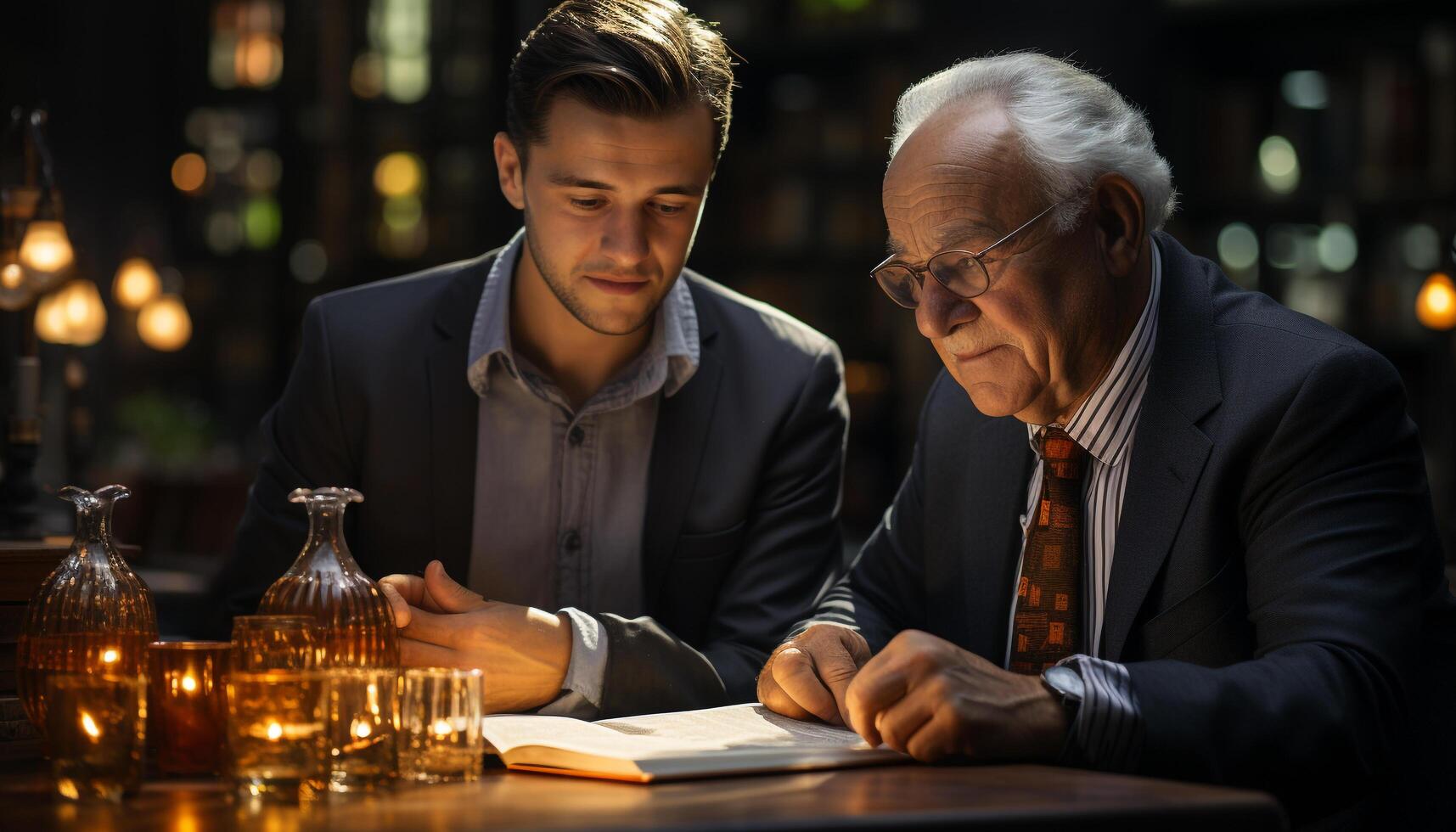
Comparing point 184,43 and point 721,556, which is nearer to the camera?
point 721,556

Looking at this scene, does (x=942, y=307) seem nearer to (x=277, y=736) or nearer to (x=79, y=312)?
(x=277, y=736)

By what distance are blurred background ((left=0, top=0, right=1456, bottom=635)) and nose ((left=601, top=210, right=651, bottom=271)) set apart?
1.47 m

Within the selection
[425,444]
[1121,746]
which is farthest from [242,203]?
[1121,746]

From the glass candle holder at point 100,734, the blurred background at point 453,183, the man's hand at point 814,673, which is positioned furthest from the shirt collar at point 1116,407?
the blurred background at point 453,183

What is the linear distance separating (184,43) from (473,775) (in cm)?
776

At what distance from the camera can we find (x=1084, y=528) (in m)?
1.81

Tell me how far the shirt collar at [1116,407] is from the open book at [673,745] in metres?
0.49

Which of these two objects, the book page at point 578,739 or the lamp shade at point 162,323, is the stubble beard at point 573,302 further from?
the lamp shade at point 162,323

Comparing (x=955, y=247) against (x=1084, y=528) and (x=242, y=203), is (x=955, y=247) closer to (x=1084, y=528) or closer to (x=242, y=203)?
(x=1084, y=528)

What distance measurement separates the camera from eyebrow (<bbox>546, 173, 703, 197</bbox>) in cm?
206

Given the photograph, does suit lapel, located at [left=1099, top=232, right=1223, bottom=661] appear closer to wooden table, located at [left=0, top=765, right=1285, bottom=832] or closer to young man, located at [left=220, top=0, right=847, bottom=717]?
wooden table, located at [left=0, top=765, right=1285, bottom=832]

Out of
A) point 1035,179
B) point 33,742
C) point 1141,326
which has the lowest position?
point 33,742

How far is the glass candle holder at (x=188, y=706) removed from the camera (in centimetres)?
127

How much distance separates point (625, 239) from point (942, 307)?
1.69ft
